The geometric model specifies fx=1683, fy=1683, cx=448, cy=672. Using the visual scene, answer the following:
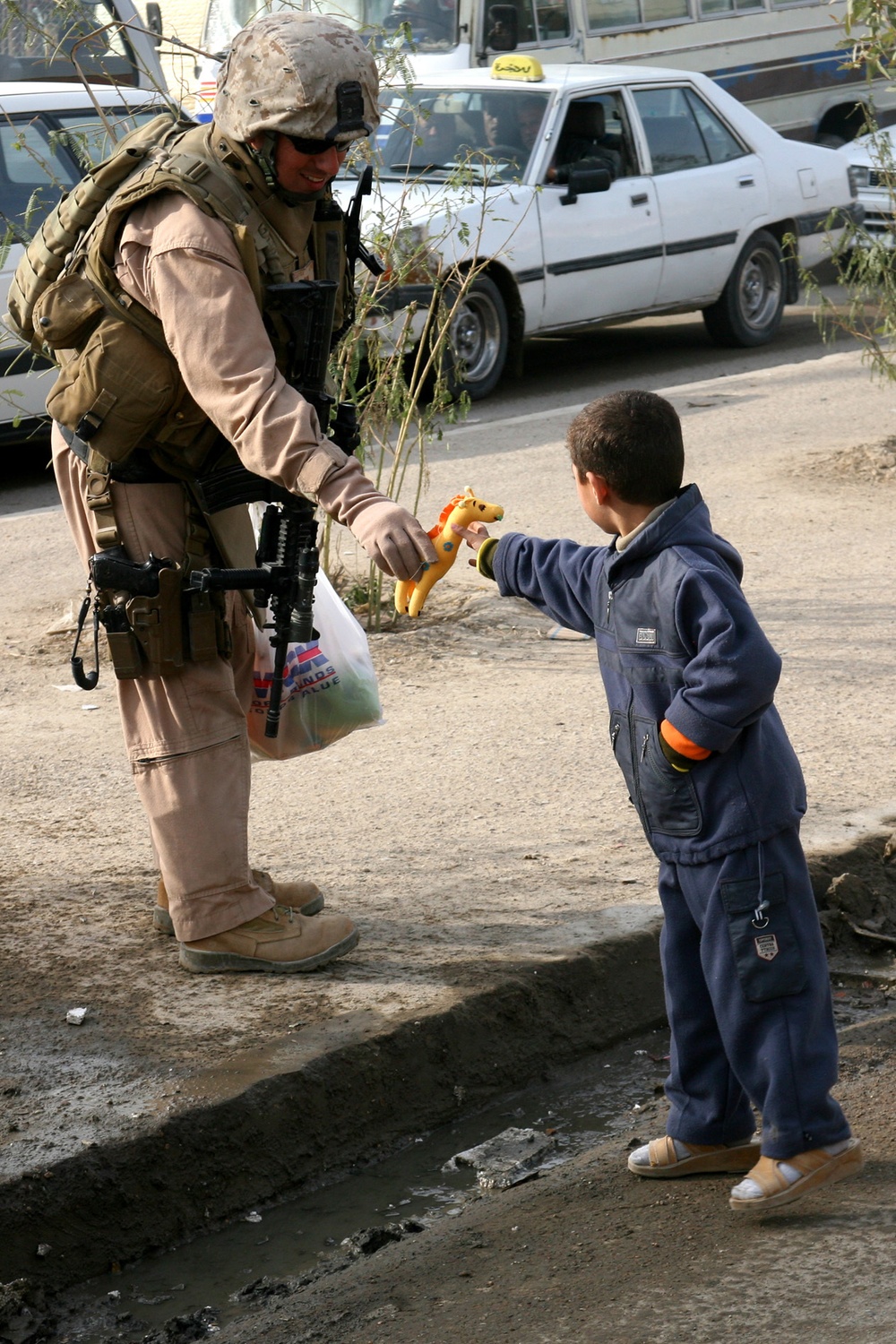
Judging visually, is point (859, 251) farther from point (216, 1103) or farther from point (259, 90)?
point (216, 1103)

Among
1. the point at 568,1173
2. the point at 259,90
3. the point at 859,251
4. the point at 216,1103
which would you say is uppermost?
the point at 259,90

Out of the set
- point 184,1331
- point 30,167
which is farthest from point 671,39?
point 184,1331

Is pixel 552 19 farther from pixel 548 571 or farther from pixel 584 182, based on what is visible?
pixel 548 571

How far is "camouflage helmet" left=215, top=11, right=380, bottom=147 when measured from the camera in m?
3.16

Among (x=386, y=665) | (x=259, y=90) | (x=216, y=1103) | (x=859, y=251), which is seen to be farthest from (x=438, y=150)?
(x=216, y=1103)

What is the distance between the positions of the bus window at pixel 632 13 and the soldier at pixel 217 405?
1106 cm

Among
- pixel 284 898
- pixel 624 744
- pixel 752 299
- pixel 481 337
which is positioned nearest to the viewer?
pixel 624 744

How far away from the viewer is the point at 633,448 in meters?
2.88

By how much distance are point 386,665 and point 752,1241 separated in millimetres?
3575

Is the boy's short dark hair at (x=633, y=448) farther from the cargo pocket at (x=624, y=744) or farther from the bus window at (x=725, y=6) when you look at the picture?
the bus window at (x=725, y=6)

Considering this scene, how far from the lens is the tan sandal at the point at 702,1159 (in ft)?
10.1

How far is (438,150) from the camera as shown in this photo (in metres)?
10.6

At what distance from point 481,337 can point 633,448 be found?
7926 mm

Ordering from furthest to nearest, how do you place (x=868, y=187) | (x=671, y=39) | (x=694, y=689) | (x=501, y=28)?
(x=671, y=39) < (x=868, y=187) < (x=501, y=28) < (x=694, y=689)
